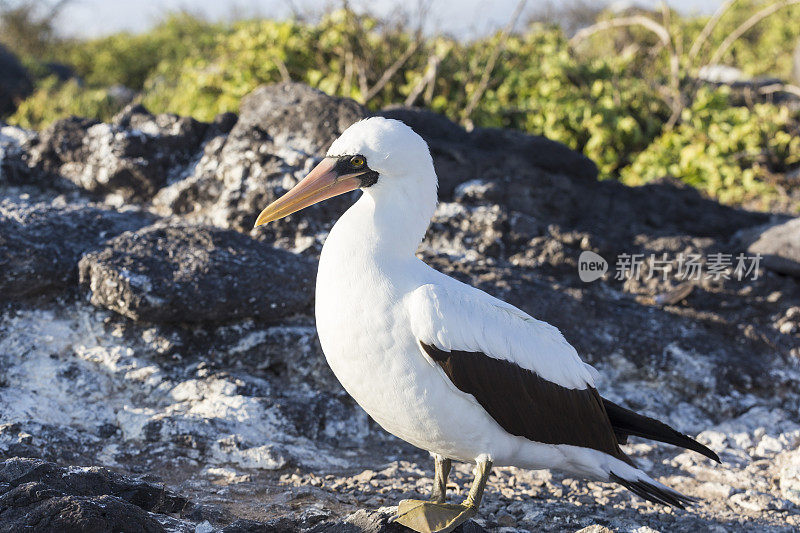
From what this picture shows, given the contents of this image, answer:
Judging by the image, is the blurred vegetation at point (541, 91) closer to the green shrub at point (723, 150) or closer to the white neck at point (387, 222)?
the green shrub at point (723, 150)

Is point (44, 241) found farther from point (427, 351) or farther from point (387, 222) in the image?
point (427, 351)

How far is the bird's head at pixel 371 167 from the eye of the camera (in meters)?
2.79

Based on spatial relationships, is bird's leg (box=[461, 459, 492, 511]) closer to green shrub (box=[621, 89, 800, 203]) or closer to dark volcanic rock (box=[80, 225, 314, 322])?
dark volcanic rock (box=[80, 225, 314, 322])

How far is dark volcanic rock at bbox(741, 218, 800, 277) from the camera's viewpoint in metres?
5.10

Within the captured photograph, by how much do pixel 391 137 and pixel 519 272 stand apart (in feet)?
7.60

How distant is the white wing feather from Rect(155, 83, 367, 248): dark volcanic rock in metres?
2.16

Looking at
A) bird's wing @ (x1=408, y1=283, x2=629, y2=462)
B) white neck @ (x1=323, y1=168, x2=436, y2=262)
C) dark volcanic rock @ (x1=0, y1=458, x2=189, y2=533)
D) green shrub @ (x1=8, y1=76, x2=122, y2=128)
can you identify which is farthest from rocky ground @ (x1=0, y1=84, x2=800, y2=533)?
green shrub @ (x1=8, y1=76, x2=122, y2=128)

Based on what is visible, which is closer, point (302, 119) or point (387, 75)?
point (302, 119)

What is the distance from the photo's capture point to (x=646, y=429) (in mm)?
3115

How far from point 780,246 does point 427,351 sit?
11.7ft

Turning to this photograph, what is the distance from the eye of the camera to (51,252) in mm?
4188

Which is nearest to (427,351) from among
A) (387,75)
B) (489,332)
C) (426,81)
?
(489,332)

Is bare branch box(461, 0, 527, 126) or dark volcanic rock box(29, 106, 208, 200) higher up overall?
bare branch box(461, 0, 527, 126)

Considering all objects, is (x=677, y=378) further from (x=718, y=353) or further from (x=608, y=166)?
(x=608, y=166)
